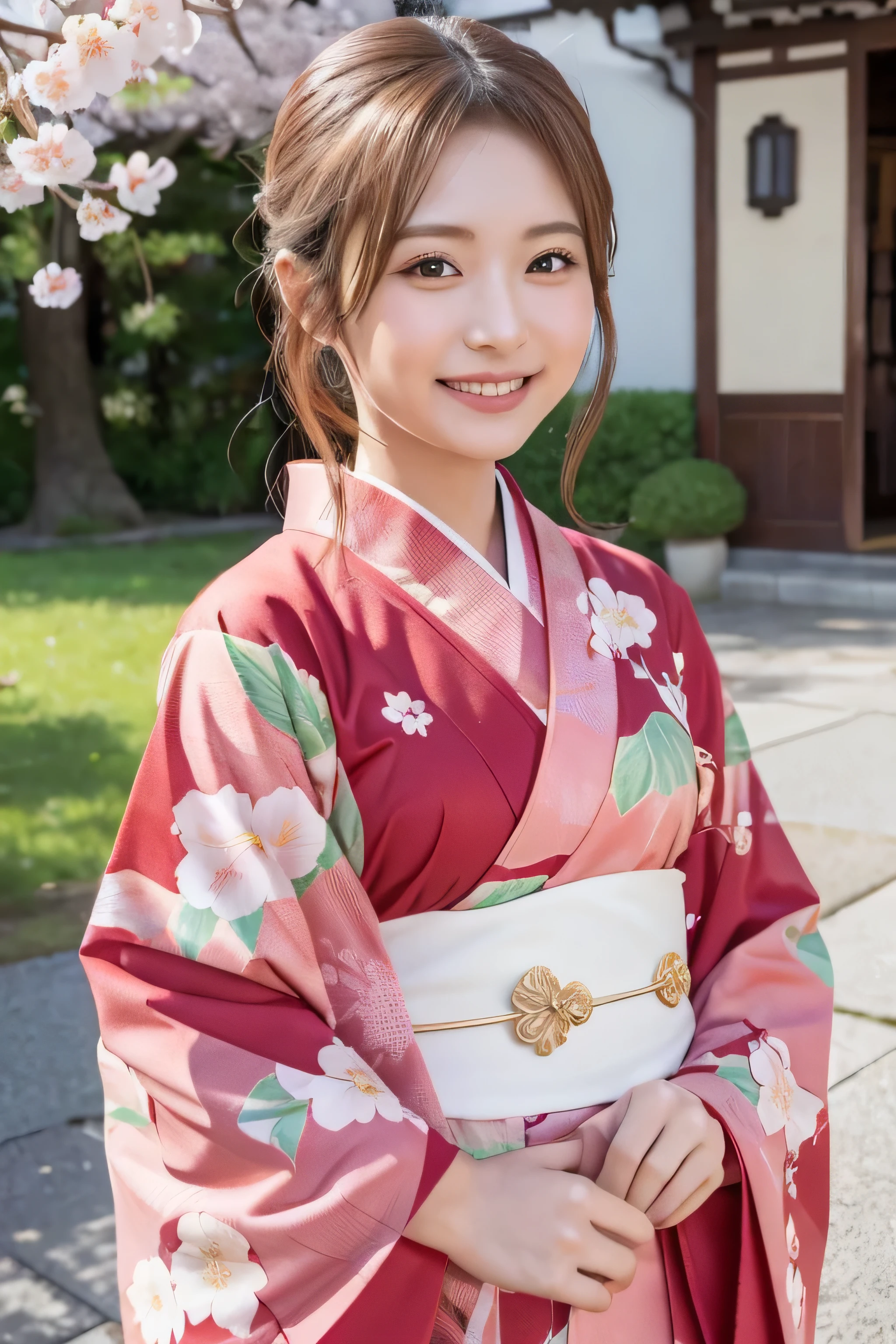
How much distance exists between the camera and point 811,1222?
1.35 meters

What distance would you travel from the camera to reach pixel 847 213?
8250mm

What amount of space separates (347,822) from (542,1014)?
0.23 meters

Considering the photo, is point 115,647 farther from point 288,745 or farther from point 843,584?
point 288,745

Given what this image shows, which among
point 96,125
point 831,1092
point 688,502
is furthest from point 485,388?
point 688,502

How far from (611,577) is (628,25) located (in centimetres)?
807

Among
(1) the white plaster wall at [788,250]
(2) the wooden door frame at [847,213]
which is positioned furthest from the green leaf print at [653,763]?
(1) the white plaster wall at [788,250]

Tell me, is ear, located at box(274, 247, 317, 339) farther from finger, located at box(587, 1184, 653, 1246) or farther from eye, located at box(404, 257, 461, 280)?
finger, located at box(587, 1184, 653, 1246)

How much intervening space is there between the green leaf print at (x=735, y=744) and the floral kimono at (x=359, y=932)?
0.39 ft

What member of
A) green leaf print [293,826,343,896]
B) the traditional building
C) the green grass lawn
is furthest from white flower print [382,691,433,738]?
the traditional building

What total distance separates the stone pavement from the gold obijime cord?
3.92 feet

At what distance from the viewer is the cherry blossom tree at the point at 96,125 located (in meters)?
1.47

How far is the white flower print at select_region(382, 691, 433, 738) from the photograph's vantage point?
115 cm

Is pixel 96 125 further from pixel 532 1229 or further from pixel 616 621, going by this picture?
pixel 532 1229

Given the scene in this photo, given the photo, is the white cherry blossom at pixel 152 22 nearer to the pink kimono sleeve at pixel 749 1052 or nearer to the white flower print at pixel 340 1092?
the pink kimono sleeve at pixel 749 1052
